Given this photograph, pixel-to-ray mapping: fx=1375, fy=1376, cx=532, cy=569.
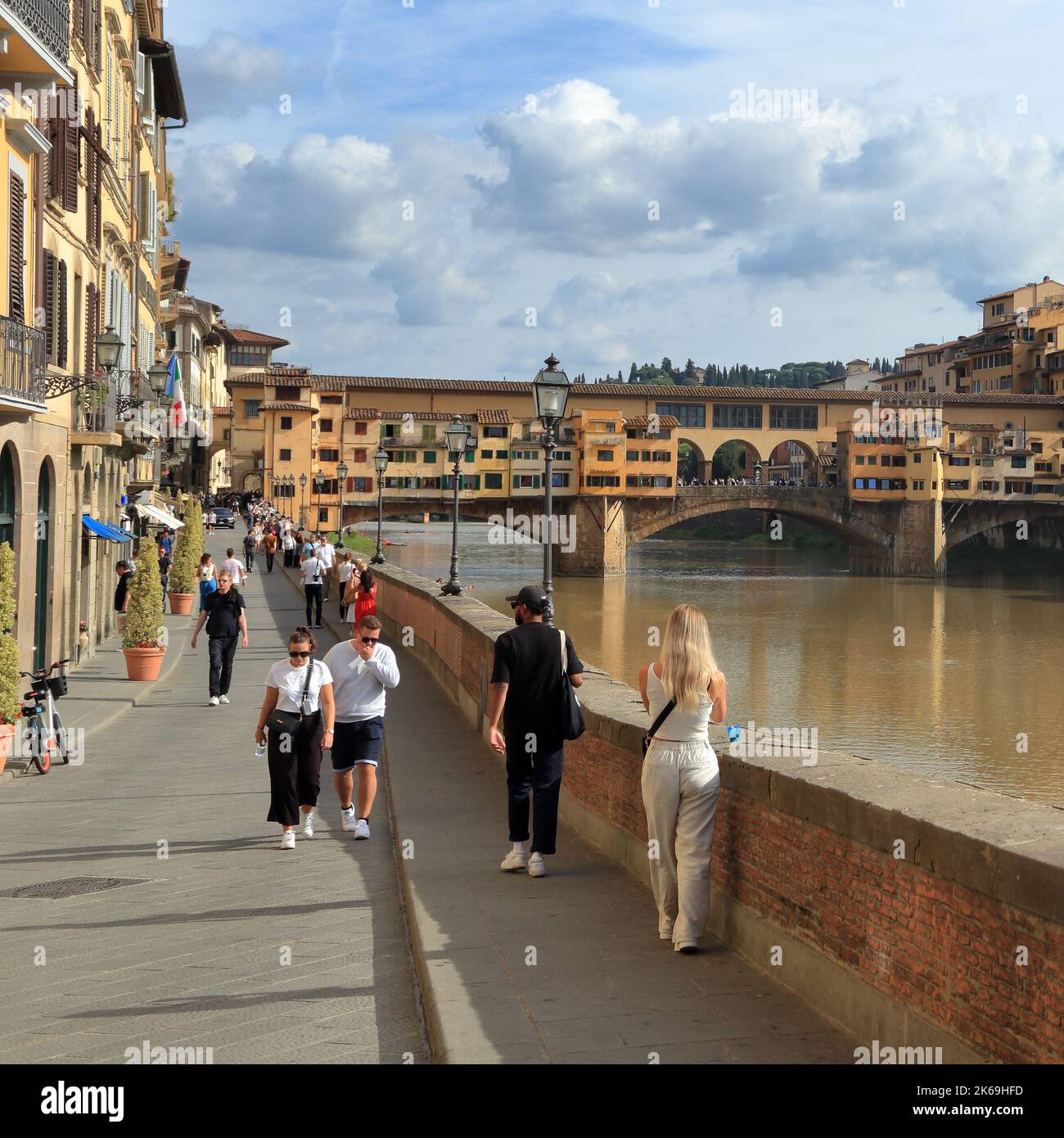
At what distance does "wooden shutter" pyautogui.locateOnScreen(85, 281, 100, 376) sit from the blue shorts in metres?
14.0

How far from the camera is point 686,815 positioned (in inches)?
234

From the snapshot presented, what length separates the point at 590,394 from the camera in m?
91.9

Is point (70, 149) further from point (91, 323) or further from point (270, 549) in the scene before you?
point (270, 549)

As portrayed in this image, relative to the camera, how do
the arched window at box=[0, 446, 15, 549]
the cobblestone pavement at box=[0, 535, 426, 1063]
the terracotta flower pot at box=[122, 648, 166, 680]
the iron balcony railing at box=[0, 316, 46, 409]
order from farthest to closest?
the terracotta flower pot at box=[122, 648, 166, 680]
the arched window at box=[0, 446, 15, 549]
the iron balcony railing at box=[0, 316, 46, 409]
the cobblestone pavement at box=[0, 535, 426, 1063]

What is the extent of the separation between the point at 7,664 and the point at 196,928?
200 inches

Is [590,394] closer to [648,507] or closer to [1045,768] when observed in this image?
[648,507]

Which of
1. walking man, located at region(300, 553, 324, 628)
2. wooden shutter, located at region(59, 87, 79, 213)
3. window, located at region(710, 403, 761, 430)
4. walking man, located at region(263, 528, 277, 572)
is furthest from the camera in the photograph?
window, located at region(710, 403, 761, 430)

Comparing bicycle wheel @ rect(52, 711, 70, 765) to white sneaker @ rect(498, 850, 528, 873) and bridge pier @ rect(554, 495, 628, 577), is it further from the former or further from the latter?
bridge pier @ rect(554, 495, 628, 577)

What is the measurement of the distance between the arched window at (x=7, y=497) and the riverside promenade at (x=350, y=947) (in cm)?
Answer: 554

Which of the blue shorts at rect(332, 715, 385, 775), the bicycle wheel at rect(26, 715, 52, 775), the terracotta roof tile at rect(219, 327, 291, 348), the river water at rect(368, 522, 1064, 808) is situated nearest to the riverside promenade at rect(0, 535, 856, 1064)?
the blue shorts at rect(332, 715, 385, 775)

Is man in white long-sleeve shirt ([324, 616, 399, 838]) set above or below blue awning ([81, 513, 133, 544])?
below

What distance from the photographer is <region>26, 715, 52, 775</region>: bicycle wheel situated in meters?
12.1

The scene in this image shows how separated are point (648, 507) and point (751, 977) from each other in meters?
77.9
